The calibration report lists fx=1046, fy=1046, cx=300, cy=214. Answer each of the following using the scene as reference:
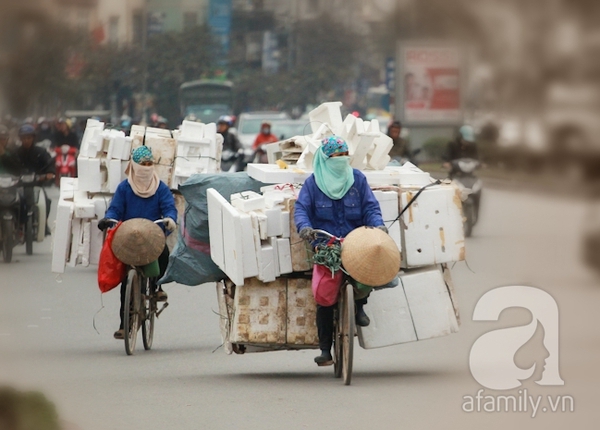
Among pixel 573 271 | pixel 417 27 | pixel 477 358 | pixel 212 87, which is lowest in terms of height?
pixel 477 358

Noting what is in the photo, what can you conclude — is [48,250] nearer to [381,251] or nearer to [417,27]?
[381,251]

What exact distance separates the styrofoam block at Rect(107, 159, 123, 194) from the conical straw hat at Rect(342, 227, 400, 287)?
2857 mm

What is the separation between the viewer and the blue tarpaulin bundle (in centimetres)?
670

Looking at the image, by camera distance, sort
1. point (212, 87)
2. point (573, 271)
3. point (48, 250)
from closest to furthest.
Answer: point (573, 271)
point (48, 250)
point (212, 87)

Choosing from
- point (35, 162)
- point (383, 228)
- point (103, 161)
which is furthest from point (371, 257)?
point (35, 162)

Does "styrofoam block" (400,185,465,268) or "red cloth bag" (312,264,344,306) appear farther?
"styrofoam block" (400,185,465,268)

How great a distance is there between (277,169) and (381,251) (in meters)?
1.14

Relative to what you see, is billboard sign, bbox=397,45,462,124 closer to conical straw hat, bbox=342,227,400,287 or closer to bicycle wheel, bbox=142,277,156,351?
conical straw hat, bbox=342,227,400,287

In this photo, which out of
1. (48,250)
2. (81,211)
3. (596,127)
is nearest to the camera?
(596,127)

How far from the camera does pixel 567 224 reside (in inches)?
62.6

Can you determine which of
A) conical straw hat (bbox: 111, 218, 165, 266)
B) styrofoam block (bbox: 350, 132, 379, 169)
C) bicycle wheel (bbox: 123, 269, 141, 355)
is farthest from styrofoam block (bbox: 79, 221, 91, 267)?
styrofoam block (bbox: 350, 132, 379, 169)

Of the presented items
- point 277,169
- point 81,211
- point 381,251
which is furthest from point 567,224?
point 81,211

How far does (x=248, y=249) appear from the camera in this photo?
19.4 feet

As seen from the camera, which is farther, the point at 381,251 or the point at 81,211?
the point at 81,211
